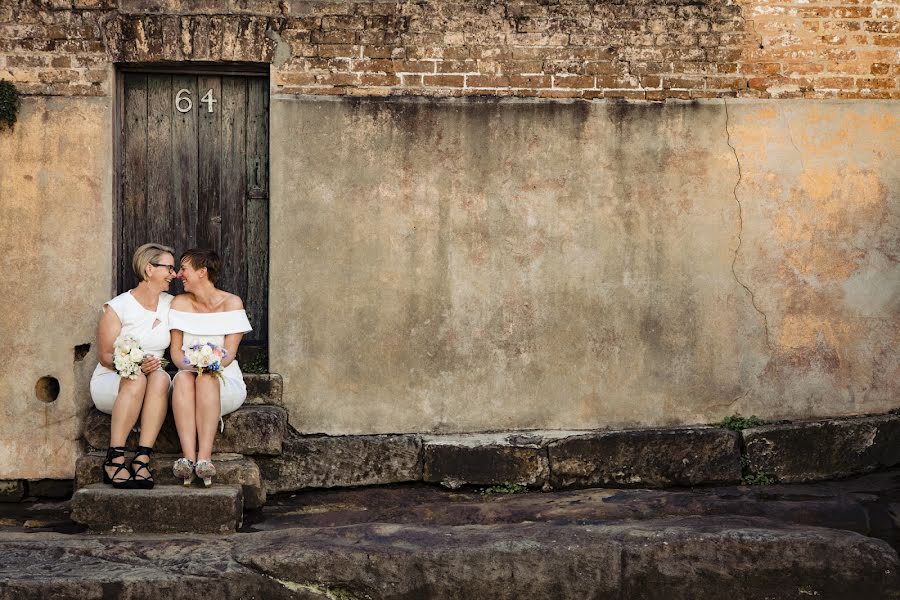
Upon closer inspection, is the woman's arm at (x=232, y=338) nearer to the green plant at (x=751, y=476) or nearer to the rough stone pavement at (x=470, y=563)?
the rough stone pavement at (x=470, y=563)

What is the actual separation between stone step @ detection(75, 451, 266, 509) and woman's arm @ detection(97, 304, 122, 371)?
1.96ft

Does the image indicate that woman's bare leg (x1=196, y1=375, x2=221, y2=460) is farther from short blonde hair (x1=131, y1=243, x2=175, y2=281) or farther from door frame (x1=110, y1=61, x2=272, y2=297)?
door frame (x1=110, y1=61, x2=272, y2=297)

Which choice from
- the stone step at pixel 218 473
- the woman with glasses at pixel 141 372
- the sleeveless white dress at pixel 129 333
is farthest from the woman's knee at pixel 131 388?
the stone step at pixel 218 473

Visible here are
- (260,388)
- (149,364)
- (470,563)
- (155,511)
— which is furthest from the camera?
(260,388)

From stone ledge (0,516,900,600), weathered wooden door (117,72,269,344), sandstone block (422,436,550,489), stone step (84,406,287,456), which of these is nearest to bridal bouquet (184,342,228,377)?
stone step (84,406,287,456)

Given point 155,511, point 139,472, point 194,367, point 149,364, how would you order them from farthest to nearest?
point 194,367 < point 149,364 < point 139,472 < point 155,511

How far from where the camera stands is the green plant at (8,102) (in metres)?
5.88

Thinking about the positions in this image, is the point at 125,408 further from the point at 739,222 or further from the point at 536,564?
the point at 739,222

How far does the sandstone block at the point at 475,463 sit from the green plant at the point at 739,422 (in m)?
1.37

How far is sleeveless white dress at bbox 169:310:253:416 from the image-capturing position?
5711 millimetres

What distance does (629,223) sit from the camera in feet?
20.5

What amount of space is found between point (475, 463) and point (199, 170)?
2.71 m

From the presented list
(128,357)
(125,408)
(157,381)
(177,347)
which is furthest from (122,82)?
(125,408)

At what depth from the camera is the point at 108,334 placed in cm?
560
